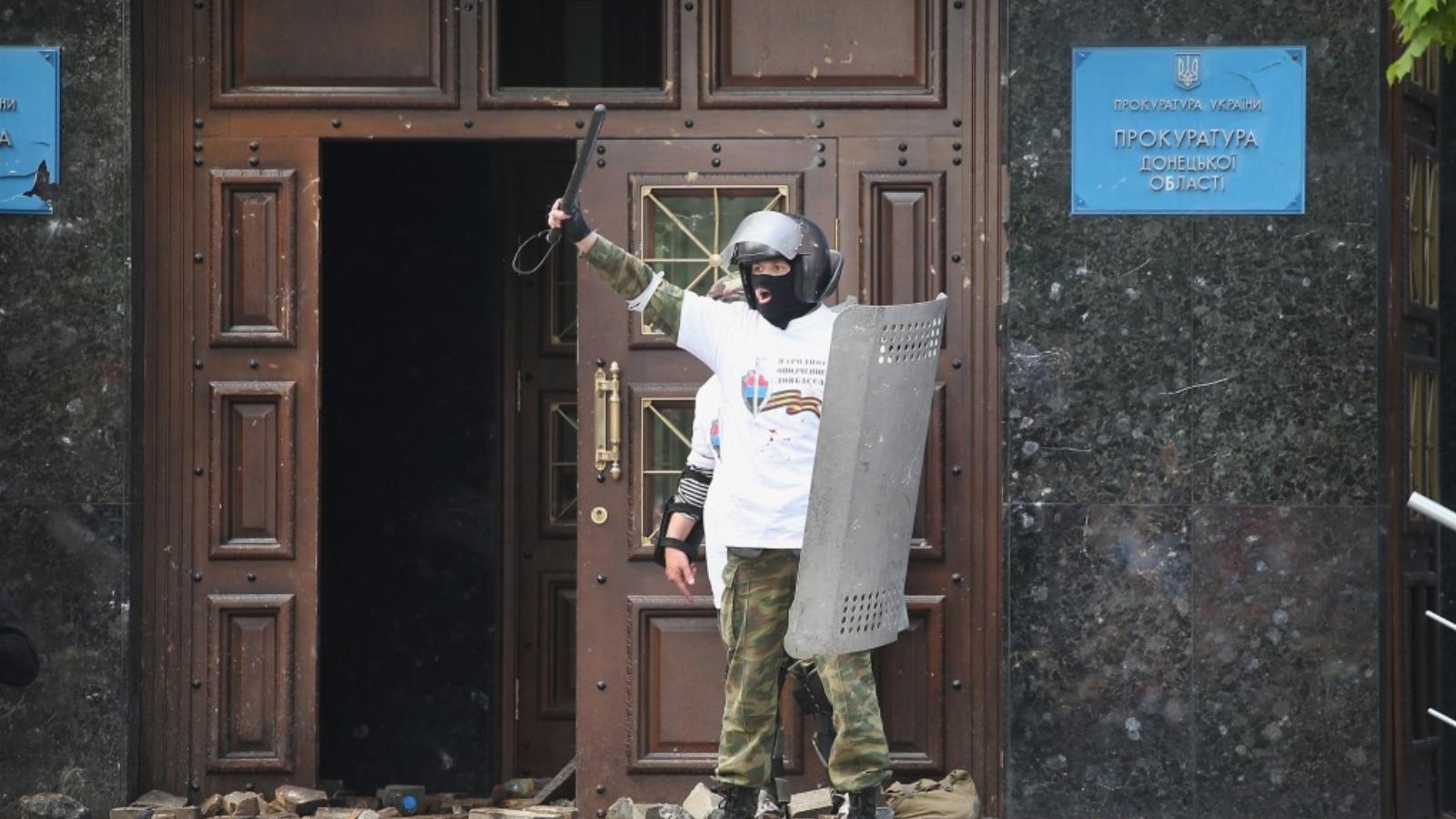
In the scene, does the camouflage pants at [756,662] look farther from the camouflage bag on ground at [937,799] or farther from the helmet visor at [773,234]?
the helmet visor at [773,234]

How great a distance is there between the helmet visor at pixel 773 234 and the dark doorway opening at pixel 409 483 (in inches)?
127

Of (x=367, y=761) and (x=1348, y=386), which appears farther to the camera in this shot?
(x=367, y=761)

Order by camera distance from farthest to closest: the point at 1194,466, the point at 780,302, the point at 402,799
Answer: the point at 402,799, the point at 1194,466, the point at 780,302

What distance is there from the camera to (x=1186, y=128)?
774 cm

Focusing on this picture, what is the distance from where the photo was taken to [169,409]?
811cm

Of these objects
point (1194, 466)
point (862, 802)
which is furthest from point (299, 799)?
point (1194, 466)

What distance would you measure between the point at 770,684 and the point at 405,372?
3.56 meters

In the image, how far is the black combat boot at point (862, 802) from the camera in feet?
23.1

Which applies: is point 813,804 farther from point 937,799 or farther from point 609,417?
point 609,417

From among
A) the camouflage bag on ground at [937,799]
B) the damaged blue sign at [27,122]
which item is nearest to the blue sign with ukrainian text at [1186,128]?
the camouflage bag on ground at [937,799]

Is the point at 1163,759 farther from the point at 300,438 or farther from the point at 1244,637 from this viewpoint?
the point at 300,438

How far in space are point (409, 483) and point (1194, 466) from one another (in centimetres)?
395

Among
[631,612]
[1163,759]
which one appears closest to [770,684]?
[631,612]

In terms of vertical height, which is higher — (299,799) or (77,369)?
(77,369)
